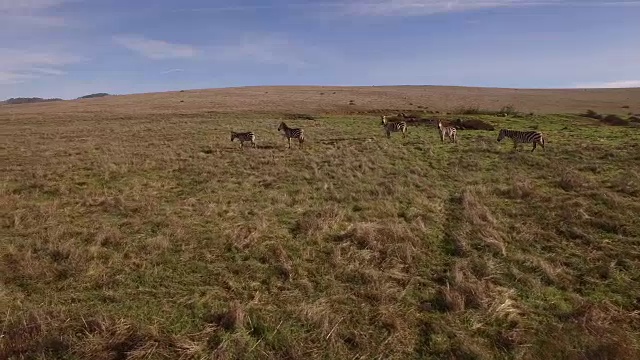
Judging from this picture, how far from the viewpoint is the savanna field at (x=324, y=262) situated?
634 cm

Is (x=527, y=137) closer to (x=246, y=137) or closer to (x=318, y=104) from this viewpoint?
(x=246, y=137)

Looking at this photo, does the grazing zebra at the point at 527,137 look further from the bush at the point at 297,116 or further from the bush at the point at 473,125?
the bush at the point at 297,116

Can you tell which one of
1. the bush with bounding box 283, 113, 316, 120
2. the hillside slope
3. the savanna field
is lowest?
the savanna field

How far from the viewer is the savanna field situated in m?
6.34

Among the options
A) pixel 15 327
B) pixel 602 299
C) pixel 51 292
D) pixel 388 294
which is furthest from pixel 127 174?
pixel 602 299

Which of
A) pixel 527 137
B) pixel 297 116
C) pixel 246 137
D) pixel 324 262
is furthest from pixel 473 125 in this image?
pixel 324 262

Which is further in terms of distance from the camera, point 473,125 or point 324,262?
point 473,125

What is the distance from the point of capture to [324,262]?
354 inches

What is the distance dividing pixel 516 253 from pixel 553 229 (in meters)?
2.00

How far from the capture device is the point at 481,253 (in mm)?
9359

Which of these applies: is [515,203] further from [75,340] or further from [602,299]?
[75,340]

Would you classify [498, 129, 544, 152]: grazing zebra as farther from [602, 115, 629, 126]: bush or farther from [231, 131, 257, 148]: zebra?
[602, 115, 629, 126]: bush

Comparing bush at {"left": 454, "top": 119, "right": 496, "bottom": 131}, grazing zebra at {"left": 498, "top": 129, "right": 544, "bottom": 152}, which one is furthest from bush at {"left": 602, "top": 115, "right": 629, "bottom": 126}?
grazing zebra at {"left": 498, "top": 129, "right": 544, "bottom": 152}

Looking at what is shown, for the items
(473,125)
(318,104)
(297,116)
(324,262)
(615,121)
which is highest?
(318,104)
